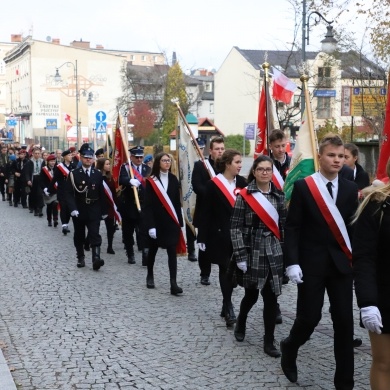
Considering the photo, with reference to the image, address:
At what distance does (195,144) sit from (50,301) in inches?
123

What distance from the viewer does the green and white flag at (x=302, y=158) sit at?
24.5ft

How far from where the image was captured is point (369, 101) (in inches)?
1202

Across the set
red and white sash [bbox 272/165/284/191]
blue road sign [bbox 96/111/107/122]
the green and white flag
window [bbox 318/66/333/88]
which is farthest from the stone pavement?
window [bbox 318/66/333/88]

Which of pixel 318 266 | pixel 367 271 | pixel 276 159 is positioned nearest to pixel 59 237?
pixel 276 159

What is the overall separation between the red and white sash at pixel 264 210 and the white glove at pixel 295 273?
1.16 metres

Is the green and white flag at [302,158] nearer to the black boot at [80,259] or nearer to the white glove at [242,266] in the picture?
the white glove at [242,266]

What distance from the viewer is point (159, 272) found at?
11.1 m

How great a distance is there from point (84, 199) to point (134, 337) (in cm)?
472

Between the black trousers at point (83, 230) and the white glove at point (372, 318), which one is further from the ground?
the white glove at point (372, 318)

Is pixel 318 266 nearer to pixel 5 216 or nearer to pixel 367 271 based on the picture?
pixel 367 271

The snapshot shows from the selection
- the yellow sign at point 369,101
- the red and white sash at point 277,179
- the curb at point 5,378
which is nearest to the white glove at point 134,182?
the red and white sash at point 277,179

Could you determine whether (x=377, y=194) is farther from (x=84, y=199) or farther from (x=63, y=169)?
(x=63, y=169)

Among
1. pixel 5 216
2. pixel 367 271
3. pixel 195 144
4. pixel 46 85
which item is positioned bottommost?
pixel 5 216

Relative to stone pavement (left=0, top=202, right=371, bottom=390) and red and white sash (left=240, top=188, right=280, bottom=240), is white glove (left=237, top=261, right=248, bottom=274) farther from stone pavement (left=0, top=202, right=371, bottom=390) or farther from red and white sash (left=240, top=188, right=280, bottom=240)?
stone pavement (left=0, top=202, right=371, bottom=390)
